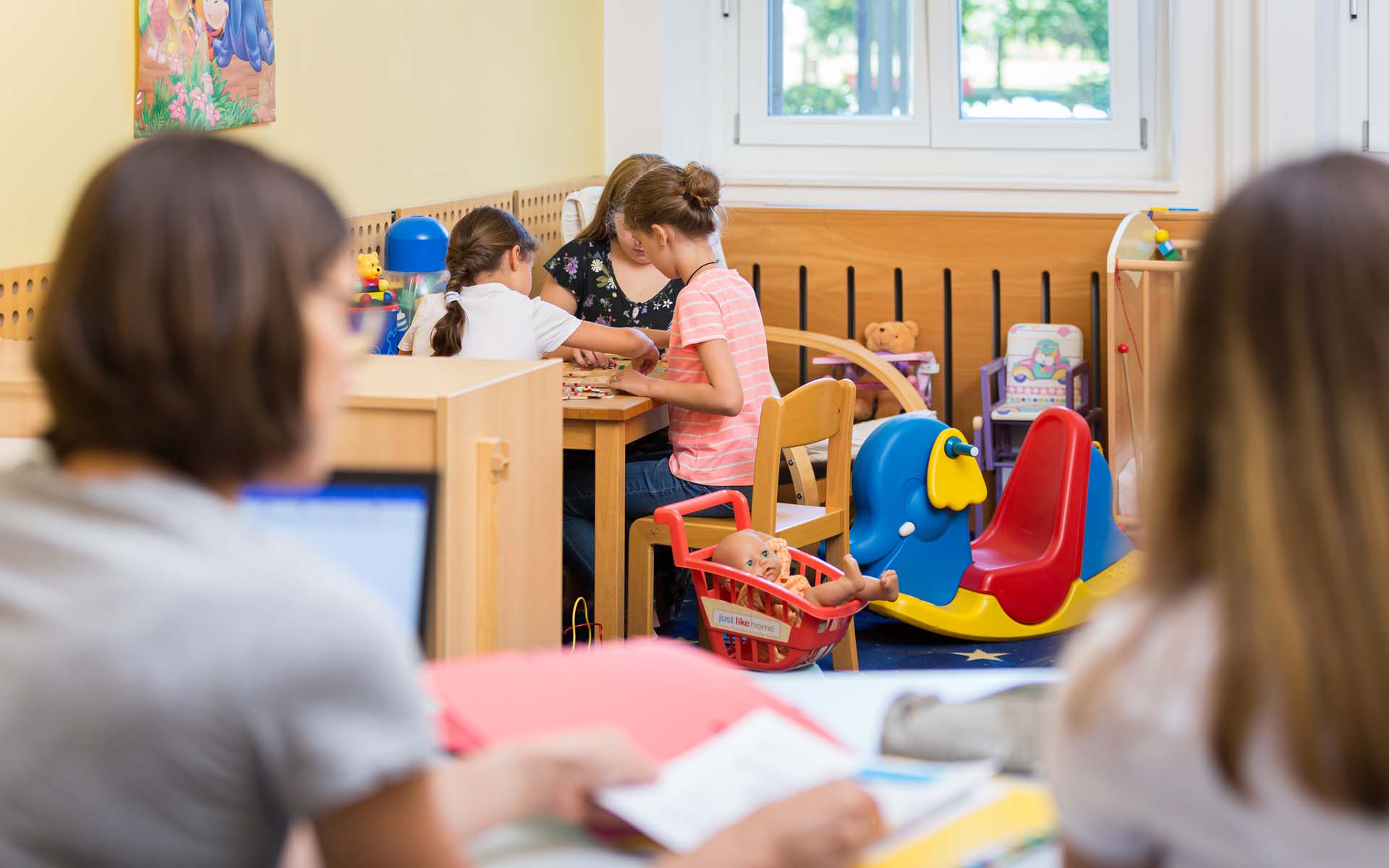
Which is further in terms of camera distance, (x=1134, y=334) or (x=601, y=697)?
(x=1134, y=334)

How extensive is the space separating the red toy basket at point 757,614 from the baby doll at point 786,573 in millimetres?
22

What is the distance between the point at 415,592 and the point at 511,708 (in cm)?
11

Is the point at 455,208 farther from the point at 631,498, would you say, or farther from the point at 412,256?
the point at 631,498

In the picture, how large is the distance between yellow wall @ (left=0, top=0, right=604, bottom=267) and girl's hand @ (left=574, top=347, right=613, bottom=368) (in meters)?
0.53

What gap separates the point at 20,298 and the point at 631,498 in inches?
46.9

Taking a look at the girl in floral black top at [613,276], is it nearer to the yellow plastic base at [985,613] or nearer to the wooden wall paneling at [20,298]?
the yellow plastic base at [985,613]

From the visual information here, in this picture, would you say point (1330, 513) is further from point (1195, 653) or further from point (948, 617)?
point (948, 617)

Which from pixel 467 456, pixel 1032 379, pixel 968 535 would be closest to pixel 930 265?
pixel 1032 379

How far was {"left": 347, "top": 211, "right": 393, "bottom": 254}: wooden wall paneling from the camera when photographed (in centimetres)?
272

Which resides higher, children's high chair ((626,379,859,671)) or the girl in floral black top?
the girl in floral black top

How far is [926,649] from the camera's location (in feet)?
10.1

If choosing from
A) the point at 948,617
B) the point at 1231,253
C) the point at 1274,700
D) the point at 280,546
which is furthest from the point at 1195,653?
the point at 948,617

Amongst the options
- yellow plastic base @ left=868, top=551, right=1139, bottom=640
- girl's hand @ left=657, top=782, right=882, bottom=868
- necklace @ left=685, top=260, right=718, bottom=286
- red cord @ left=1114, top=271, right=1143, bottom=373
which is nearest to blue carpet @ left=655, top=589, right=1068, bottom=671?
yellow plastic base @ left=868, top=551, right=1139, bottom=640

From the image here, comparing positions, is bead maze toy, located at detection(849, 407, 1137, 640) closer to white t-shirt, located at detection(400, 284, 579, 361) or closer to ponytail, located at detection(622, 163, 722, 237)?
ponytail, located at detection(622, 163, 722, 237)
